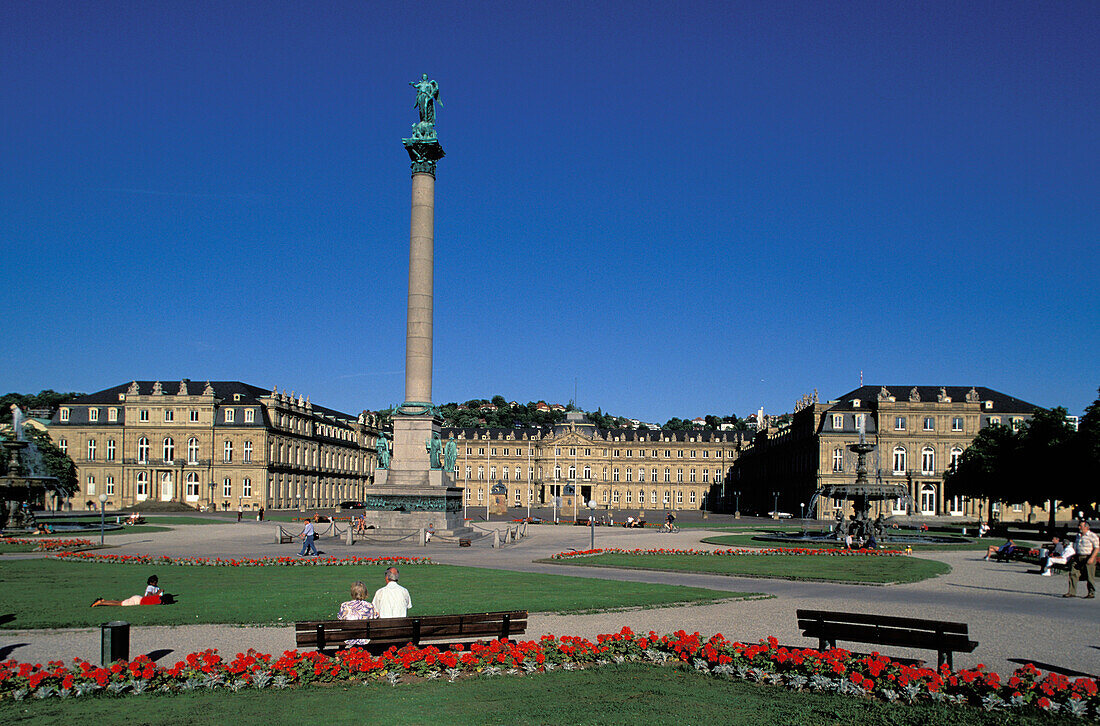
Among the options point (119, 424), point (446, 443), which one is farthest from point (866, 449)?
point (119, 424)

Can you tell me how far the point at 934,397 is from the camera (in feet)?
388

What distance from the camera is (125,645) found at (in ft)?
47.0

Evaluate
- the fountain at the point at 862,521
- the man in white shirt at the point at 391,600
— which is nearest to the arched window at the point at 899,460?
the fountain at the point at 862,521

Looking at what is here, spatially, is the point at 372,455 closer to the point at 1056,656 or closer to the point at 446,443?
the point at 446,443

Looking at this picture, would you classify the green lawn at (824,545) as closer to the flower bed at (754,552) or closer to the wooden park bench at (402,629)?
the flower bed at (754,552)

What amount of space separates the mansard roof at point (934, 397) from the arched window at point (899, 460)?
6556 mm

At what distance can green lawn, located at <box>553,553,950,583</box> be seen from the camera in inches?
1246

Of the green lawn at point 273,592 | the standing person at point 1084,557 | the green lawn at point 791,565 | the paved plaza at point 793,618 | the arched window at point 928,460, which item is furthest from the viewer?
the arched window at point 928,460

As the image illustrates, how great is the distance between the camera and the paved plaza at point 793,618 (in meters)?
16.6

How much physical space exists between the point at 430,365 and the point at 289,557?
15.2 metres

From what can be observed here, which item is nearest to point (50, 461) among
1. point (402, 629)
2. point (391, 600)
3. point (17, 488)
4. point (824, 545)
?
point (17, 488)

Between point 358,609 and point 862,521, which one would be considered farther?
point 862,521

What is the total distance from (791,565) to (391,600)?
23925 millimetres

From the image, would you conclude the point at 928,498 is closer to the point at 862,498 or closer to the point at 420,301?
the point at 862,498
